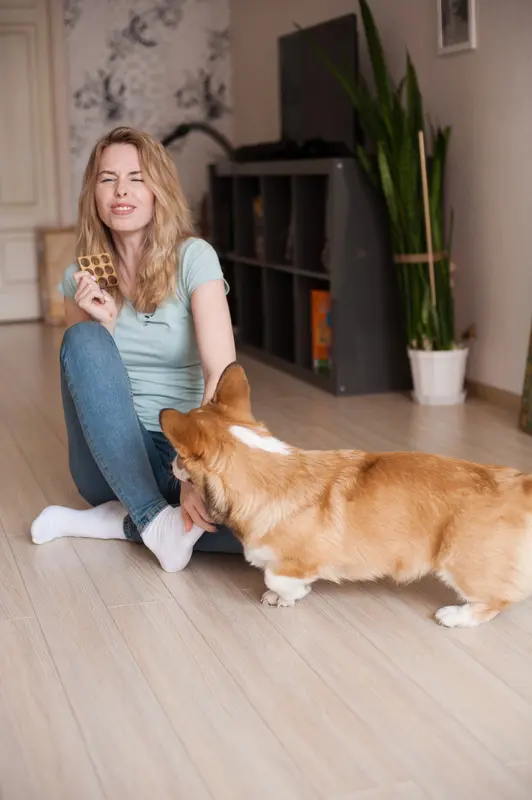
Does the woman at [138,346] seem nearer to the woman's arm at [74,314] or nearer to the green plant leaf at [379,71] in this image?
the woman's arm at [74,314]

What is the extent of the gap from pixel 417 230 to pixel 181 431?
234 cm

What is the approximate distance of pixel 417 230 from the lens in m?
4.07

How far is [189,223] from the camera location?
254 centimetres

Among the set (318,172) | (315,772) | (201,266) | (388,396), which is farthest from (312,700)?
(318,172)

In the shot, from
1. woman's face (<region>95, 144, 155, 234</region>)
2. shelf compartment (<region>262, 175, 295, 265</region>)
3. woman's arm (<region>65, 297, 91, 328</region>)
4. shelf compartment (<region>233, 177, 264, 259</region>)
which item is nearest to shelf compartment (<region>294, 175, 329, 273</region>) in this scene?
shelf compartment (<region>262, 175, 295, 265</region>)

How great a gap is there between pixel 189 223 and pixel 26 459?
1200 millimetres

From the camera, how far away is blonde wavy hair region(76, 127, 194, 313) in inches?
96.2

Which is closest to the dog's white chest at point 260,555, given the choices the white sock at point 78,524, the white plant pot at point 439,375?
the white sock at point 78,524

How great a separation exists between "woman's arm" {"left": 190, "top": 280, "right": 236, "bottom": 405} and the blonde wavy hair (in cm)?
9

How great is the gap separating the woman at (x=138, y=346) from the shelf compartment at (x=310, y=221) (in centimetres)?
214

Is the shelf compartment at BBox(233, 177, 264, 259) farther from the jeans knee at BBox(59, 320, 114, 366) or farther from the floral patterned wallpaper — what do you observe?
the jeans knee at BBox(59, 320, 114, 366)

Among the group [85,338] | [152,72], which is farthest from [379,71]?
[152,72]

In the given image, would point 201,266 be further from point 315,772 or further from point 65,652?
point 315,772

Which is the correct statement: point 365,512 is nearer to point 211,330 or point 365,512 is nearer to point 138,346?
point 211,330
